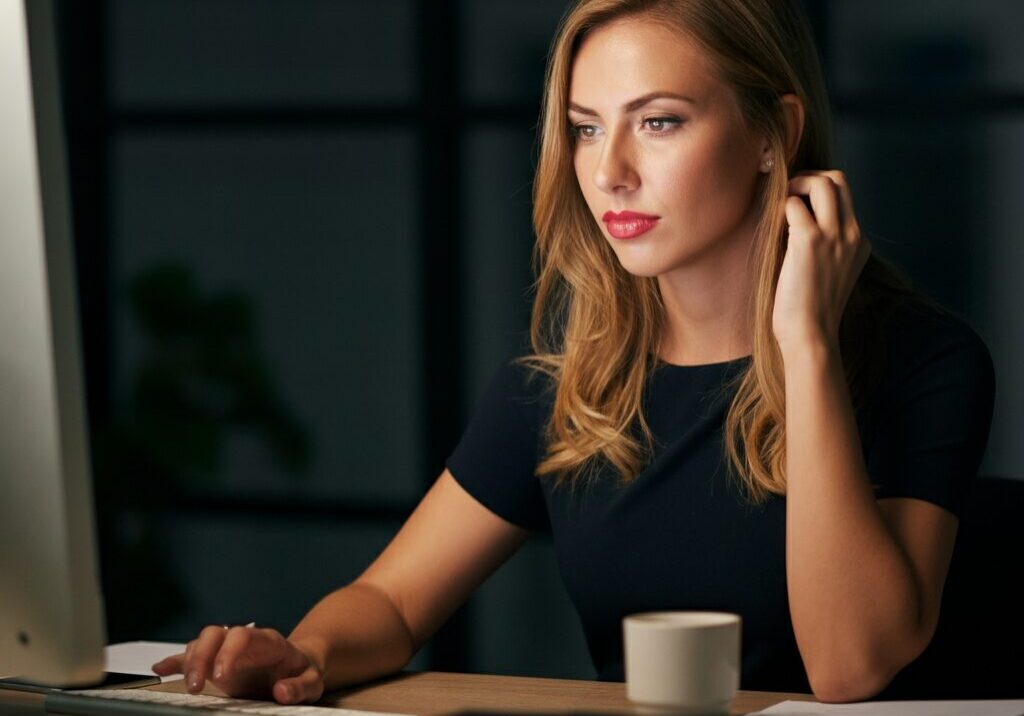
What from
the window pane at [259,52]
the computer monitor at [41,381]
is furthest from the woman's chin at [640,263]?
the window pane at [259,52]

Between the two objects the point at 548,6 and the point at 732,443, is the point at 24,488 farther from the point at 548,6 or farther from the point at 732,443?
the point at 548,6

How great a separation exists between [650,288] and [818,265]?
35 centimetres

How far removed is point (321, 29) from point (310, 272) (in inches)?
27.0

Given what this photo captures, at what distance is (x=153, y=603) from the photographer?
158 inches

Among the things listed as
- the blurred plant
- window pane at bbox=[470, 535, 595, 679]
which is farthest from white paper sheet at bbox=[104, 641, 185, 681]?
the blurred plant

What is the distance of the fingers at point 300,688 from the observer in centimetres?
133

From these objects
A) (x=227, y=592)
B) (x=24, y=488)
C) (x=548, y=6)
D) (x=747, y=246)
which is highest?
(x=548, y=6)

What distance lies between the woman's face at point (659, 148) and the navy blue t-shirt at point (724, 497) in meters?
0.21

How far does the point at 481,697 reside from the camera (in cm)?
135

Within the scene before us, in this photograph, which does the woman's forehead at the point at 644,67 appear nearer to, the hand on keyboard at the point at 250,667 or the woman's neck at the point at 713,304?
the woman's neck at the point at 713,304

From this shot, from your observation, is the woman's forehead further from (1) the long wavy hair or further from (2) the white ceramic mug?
(2) the white ceramic mug

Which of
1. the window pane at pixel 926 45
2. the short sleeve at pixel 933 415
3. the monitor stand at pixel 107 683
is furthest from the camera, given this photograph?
the window pane at pixel 926 45

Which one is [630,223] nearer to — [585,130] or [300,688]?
[585,130]

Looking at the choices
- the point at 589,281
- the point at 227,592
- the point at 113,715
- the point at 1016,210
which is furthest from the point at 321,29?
the point at 113,715
